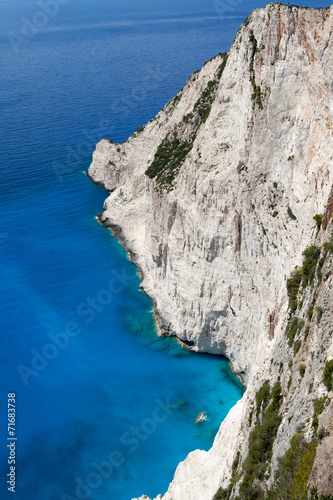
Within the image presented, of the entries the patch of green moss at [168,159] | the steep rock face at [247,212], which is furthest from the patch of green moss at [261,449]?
the patch of green moss at [168,159]

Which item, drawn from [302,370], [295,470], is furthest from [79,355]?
[295,470]

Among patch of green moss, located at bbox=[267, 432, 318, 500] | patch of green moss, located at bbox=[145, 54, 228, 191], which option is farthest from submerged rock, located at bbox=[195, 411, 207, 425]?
patch of green moss, located at bbox=[145, 54, 228, 191]

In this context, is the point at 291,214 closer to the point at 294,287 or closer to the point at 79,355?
the point at 294,287

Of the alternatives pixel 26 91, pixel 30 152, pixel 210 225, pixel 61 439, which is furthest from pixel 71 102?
pixel 61 439

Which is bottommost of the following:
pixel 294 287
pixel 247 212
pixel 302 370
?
pixel 247 212

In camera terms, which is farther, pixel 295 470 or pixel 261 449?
pixel 261 449

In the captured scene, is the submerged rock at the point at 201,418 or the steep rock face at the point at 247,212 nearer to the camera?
the steep rock face at the point at 247,212

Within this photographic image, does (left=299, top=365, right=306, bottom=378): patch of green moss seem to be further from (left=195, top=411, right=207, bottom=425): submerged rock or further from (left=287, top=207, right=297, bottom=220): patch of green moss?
(left=195, top=411, right=207, bottom=425): submerged rock

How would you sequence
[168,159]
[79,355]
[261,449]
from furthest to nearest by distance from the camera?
[168,159] → [79,355] → [261,449]

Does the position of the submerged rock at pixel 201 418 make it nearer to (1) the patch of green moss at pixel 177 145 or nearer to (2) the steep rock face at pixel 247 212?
(2) the steep rock face at pixel 247 212
